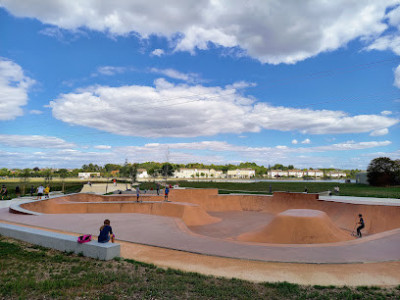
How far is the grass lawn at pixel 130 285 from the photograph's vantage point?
18.4ft

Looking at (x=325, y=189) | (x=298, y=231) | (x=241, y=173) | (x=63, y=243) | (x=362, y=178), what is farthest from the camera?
(x=241, y=173)

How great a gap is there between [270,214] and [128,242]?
17034mm

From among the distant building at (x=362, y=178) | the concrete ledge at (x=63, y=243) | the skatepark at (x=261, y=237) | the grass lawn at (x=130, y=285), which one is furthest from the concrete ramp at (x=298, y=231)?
the distant building at (x=362, y=178)

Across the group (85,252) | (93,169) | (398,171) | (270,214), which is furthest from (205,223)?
(93,169)

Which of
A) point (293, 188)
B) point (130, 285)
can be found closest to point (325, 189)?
point (293, 188)

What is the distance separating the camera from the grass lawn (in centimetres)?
562

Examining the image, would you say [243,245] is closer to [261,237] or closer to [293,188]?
[261,237]

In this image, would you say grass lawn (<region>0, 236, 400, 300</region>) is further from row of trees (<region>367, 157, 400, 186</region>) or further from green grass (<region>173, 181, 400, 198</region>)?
row of trees (<region>367, 157, 400, 186</region>)

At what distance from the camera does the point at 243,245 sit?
392 inches

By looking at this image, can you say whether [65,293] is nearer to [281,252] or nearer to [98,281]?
[98,281]

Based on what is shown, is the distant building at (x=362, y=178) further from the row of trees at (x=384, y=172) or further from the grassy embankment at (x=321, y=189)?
the row of trees at (x=384, y=172)

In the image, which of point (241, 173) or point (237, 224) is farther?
point (241, 173)

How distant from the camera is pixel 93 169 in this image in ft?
563

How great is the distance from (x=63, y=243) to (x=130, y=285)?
400 cm
